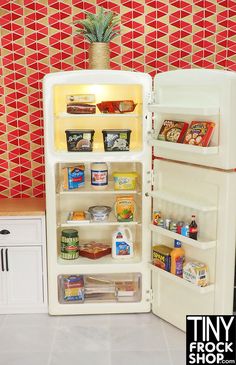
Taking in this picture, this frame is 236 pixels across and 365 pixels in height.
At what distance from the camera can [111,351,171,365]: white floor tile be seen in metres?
3.73

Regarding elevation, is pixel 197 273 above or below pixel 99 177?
below

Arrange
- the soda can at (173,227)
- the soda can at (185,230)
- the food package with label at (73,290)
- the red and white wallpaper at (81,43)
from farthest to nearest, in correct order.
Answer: the red and white wallpaper at (81,43)
the food package with label at (73,290)
the soda can at (173,227)
the soda can at (185,230)

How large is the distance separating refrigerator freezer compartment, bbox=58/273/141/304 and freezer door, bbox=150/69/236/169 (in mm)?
1282

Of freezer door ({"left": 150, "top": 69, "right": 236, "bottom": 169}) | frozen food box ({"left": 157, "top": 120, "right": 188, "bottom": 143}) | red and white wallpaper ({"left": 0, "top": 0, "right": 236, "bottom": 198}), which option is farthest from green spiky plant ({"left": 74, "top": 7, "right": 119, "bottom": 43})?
frozen food box ({"left": 157, "top": 120, "right": 188, "bottom": 143})

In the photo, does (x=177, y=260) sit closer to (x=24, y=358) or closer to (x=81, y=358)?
(x=81, y=358)

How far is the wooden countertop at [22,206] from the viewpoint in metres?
4.41

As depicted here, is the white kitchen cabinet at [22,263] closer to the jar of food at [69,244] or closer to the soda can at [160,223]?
the jar of food at [69,244]

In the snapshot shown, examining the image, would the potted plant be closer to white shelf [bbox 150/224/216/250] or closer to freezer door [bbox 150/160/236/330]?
freezer door [bbox 150/160/236/330]

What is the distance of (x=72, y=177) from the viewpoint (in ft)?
14.6

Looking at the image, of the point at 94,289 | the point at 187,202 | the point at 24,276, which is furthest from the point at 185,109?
the point at 24,276

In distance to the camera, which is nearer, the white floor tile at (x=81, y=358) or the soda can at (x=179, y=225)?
the white floor tile at (x=81, y=358)

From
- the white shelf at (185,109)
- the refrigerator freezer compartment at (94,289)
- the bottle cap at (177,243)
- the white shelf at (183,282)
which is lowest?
the refrigerator freezer compartment at (94,289)

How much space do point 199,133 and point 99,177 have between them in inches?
41.7

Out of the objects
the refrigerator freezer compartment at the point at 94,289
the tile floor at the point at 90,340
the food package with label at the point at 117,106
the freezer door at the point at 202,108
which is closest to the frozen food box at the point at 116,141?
the food package with label at the point at 117,106
